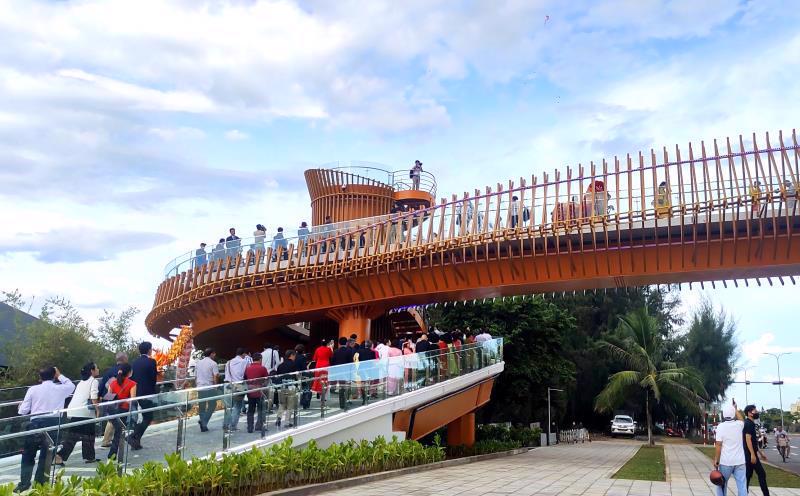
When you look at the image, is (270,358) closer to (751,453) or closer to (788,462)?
(751,453)

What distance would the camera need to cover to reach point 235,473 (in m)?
9.87

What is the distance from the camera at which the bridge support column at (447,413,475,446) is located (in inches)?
1085

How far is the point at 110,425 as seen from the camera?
9156 millimetres

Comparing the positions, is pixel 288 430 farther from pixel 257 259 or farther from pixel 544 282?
pixel 257 259

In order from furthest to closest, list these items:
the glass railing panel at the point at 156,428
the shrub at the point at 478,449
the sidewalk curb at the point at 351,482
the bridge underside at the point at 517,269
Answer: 1. the shrub at the point at 478,449
2. the bridge underside at the point at 517,269
3. the sidewalk curb at the point at 351,482
4. the glass railing panel at the point at 156,428

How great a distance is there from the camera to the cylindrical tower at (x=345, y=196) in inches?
1433

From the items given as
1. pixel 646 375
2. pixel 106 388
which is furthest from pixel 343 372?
pixel 646 375

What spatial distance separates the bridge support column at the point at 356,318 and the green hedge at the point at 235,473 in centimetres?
1212

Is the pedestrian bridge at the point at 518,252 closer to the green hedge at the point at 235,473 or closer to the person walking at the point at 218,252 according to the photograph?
the person walking at the point at 218,252

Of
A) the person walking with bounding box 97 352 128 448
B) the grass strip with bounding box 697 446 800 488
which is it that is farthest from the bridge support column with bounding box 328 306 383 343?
the person walking with bounding box 97 352 128 448

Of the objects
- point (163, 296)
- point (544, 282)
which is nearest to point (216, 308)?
point (163, 296)

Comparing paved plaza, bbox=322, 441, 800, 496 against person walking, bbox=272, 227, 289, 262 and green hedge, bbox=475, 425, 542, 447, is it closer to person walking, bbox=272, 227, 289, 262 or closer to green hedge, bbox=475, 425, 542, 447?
person walking, bbox=272, 227, 289, 262

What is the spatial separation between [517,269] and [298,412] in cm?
1154

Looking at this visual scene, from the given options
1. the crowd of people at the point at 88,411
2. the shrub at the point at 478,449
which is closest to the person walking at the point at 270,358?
the crowd of people at the point at 88,411
